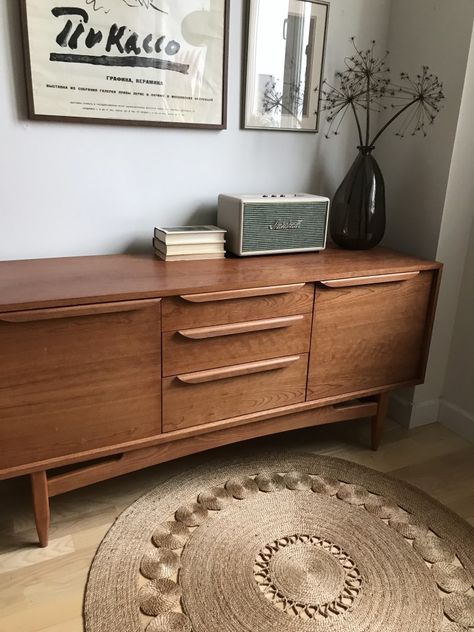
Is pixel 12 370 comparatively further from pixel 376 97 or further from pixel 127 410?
pixel 376 97

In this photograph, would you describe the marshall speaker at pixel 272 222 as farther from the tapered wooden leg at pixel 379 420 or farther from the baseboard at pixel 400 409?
the baseboard at pixel 400 409

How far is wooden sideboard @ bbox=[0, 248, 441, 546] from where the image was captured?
4.39 ft

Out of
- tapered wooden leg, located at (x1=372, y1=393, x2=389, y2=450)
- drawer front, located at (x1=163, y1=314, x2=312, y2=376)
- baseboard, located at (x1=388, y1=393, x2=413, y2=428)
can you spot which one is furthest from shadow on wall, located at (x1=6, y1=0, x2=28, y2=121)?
baseboard, located at (x1=388, y1=393, x2=413, y2=428)

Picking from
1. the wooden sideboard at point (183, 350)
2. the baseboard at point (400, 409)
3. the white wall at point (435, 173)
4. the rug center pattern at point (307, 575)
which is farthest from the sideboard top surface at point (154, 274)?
the rug center pattern at point (307, 575)

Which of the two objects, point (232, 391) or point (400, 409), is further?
point (400, 409)

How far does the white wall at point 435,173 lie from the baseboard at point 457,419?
1.4 inches

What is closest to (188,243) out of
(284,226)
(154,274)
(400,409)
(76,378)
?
(154,274)

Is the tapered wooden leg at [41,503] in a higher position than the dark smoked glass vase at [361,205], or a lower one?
lower

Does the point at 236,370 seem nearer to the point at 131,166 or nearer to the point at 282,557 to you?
the point at 282,557

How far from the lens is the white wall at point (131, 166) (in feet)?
5.29

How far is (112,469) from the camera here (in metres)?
1.55

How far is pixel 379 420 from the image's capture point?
1.99 metres

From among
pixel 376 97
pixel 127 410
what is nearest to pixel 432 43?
pixel 376 97

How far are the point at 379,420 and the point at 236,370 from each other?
70 centimetres
